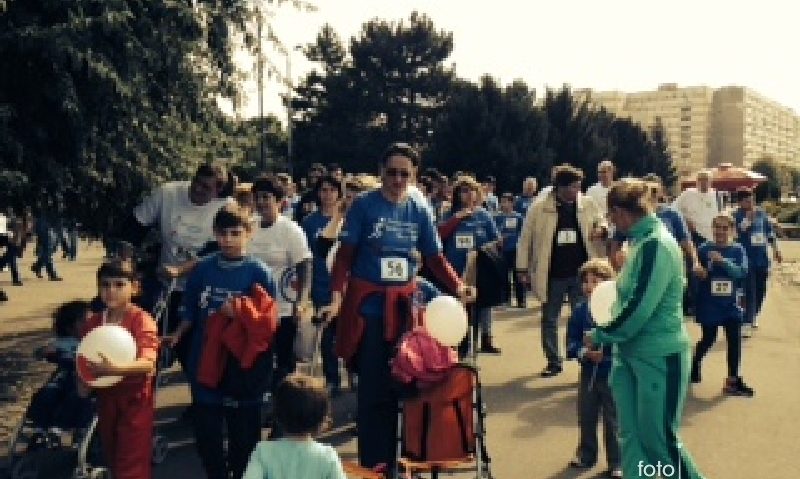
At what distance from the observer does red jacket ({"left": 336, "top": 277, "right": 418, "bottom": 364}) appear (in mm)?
5160

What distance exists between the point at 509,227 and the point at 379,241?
851 cm

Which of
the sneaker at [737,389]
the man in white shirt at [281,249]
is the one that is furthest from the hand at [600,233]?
the man in white shirt at [281,249]

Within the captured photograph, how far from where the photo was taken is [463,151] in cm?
4488

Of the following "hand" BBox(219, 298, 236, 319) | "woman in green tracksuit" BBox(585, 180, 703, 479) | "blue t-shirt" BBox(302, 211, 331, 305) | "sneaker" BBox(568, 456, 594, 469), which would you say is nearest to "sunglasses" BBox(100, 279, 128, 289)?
"hand" BBox(219, 298, 236, 319)

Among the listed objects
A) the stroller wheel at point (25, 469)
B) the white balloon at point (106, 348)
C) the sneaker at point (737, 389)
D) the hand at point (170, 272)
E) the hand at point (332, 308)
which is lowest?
the sneaker at point (737, 389)

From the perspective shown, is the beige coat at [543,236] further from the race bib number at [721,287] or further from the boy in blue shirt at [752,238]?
the boy in blue shirt at [752,238]

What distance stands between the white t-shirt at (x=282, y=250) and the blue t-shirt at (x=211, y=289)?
4.57ft

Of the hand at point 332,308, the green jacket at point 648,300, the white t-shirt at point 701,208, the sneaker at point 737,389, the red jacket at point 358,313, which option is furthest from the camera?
the white t-shirt at point 701,208

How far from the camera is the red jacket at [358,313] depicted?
5160mm

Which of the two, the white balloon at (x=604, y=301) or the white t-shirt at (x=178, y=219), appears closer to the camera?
the white balloon at (x=604, y=301)

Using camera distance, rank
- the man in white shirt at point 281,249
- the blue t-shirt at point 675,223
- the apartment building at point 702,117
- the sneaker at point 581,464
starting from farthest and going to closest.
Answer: the apartment building at point 702,117, the blue t-shirt at point 675,223, the man in white shirt at point 281,249, the sneaker at point 581,464

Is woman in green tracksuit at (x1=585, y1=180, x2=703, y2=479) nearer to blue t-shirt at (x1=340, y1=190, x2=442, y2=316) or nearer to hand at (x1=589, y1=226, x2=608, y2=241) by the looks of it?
blue t-shirt at (x1=340, y1=190, x2=442, y2=316)

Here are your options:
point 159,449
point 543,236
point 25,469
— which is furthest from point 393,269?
point 543,236

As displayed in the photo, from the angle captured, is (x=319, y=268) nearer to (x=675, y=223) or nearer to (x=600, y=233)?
(x=600, y=233)
